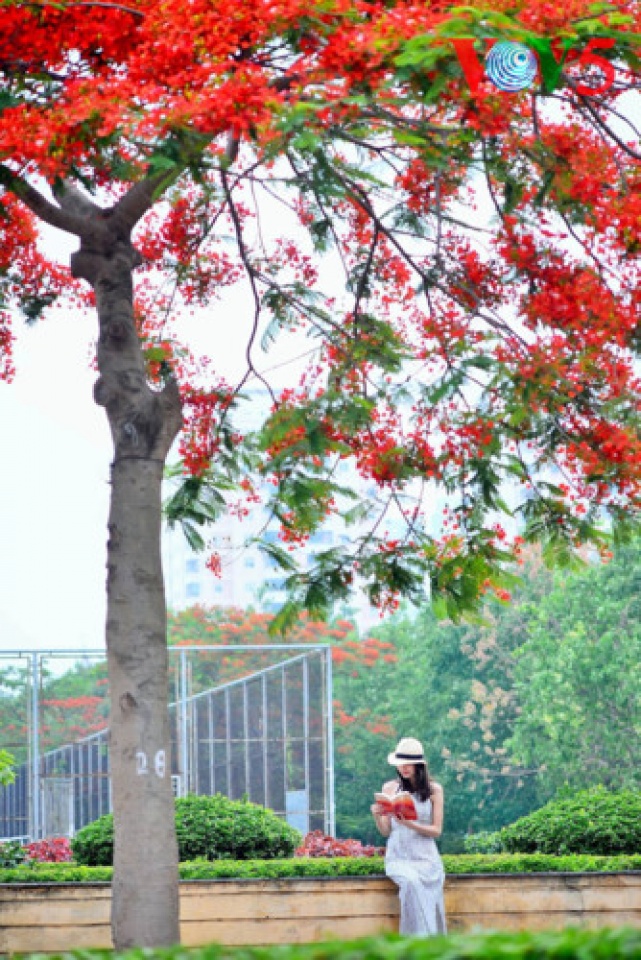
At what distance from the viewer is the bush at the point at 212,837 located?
11.4m

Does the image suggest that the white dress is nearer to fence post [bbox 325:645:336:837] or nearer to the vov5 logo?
the vov5 logo

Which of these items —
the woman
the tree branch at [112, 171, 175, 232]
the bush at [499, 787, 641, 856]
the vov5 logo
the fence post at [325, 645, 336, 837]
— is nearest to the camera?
the vov5 logo

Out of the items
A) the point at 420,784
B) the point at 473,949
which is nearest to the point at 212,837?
the point at 420,784

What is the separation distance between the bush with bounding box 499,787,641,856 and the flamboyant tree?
6.34 ft

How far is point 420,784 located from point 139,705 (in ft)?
8.19

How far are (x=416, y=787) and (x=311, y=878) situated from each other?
1052 millimetres

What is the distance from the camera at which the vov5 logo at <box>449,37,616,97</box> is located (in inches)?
279

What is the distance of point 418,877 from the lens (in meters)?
9.67

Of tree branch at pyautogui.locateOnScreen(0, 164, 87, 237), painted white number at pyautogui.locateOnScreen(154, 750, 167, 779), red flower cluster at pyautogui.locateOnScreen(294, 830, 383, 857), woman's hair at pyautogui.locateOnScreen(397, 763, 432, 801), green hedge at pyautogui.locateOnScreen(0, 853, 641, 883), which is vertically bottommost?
green hedge at pyautogui.locateOnScreen(0, 853, 641, 883)

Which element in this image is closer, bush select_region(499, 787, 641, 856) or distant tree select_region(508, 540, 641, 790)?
bush select_region(499, 787, 641, 856)

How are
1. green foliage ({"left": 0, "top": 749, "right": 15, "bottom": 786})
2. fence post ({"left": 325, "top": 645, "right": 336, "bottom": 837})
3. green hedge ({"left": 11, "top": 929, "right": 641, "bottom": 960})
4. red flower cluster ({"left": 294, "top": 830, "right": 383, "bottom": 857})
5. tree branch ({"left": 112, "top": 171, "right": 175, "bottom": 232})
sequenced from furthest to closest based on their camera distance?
fence post ({"left": 325, "top": 645, "right": 336, "bottom": 837}) < green foliage ({"left": 0, "top": 749, "right": 15, "bottom": 786}) < red flower cluster ({"left": 294, "top": 830, "right": 383, "bottom": 857}) < tree branch ({"left": 112, "top": 171, "right": 175, "bottom": 232}) < green hedge ({"left": 11, "top": 929, "right": 641, "bottom": 960})

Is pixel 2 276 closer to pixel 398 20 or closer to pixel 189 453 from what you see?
pixel 189 453

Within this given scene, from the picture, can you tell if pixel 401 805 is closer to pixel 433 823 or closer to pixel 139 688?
pixel 433 823

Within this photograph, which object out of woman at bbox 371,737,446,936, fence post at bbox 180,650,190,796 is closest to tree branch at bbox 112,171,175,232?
woman at bbox 371,737,446,936
